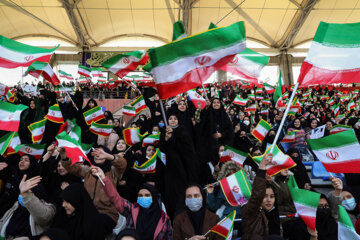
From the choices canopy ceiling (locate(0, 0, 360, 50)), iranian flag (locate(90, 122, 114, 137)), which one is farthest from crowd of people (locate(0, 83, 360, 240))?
canopy ceiling (locate(0, 0, 360, 50))

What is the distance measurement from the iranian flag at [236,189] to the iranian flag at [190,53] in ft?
3.63

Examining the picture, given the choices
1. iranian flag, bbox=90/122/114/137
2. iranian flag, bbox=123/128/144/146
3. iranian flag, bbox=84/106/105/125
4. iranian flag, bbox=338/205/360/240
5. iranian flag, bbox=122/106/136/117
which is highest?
iranian flag, bbox=122/106/136/117

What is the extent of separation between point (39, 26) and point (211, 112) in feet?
68.1

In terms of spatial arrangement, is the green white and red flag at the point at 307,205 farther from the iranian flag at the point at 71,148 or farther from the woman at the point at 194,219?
the iranian flag at the point at 71,148

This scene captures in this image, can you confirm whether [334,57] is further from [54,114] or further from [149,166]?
[54,114]

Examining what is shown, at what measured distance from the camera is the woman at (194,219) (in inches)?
105

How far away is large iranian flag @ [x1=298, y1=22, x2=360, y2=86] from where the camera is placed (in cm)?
270

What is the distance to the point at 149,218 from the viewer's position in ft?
9.70

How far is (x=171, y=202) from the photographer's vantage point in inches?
150

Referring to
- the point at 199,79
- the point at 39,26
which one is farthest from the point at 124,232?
the point at 39,26

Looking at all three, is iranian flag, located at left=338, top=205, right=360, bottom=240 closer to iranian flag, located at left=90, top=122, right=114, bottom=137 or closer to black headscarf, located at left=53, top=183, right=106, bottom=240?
black headscarf, located at left=53, top=183, right=106, bottom=240

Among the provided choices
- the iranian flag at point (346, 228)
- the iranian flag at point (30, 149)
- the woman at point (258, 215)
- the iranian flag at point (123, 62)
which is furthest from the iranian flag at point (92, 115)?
the iranian flag at point (346, 228)

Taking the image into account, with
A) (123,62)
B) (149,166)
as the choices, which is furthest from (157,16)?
(149,166)

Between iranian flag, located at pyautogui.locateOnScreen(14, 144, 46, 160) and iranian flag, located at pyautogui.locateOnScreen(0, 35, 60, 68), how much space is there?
1.13 meters
